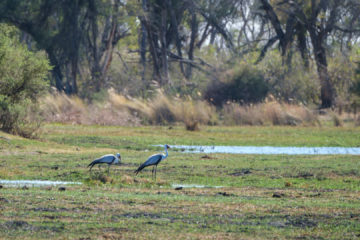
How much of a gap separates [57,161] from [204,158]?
14.1 ft

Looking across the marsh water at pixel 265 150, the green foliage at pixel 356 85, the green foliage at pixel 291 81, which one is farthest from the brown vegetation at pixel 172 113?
the marsh water at pixel 265 150

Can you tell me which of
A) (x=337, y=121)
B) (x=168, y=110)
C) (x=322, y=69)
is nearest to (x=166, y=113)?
(x=168, y=110)

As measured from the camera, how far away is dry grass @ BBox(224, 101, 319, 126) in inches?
1326

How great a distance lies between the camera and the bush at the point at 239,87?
38906 mm

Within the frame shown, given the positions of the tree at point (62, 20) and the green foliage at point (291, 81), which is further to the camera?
the tree at point (62, 20)

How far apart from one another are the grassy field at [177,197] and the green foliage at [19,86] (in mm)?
1007

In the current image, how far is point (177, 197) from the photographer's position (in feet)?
37.9

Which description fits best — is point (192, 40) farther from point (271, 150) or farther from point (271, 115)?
point (271, 150)

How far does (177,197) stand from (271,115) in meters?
22.9

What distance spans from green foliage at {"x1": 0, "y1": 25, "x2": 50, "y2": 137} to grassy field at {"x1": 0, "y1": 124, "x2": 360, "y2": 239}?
1007mm

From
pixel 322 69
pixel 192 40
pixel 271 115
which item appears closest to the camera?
pixel 271 115

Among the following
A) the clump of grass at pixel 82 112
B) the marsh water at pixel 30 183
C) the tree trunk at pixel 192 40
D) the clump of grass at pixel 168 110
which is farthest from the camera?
the tree trunk at pixel 192 40

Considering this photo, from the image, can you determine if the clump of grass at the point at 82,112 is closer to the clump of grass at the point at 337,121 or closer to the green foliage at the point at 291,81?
the green foliage at the point at 291,81

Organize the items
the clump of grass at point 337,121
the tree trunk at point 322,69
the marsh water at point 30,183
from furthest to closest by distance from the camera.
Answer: the tree trunk at point 322,69, the clump of grass at point 337,121, the marsh water at point 30,183
